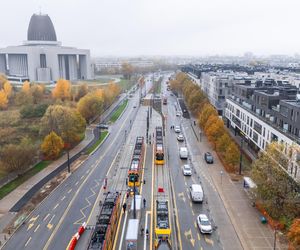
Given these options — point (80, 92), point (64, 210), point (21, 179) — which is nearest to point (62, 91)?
point (80, 92)

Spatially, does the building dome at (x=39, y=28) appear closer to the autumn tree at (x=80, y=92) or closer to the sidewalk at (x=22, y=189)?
the autumn tree at (x=80, y=92)

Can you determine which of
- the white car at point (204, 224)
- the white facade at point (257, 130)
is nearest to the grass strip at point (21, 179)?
the white car at point (204, 224)

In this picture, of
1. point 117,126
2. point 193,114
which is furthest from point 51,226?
point 193,114

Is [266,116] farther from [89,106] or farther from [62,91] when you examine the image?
[62,91]

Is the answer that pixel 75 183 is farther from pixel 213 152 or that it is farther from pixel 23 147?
pixel 213 152

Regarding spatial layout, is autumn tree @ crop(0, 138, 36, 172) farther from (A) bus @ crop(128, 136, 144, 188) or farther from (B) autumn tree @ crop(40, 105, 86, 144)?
(A) bus @ crop(128, 136, 144, 188)

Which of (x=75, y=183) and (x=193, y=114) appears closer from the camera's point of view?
(x=75, y=183)
